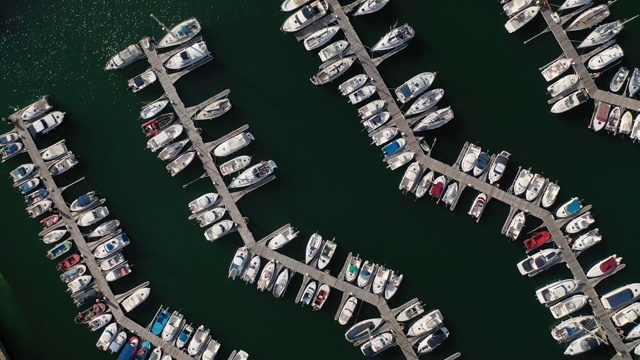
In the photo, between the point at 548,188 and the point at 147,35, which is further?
the point at 147,35

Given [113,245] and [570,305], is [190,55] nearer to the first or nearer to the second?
[113,245]

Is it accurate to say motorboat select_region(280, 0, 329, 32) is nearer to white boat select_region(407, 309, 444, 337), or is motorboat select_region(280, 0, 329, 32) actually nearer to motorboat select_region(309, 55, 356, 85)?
motorboat select_region(309, 55, 356, 85)

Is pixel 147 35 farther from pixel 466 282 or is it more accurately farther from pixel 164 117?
pixel 466 282

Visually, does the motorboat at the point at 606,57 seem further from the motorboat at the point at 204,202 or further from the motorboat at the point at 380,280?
the motorboat at the point at 204,202

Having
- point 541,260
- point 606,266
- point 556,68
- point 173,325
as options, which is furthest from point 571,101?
point 173,325

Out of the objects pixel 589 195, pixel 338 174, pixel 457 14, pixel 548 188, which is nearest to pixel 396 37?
pixel 457 14
